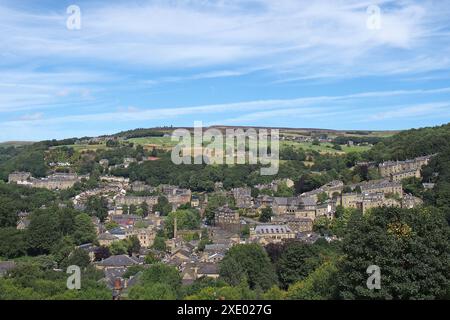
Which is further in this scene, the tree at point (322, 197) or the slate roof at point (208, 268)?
the tree at point (322, 197)

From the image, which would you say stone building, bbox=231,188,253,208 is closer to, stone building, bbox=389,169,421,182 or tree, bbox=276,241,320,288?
stone building, bbox=389,169,421,182

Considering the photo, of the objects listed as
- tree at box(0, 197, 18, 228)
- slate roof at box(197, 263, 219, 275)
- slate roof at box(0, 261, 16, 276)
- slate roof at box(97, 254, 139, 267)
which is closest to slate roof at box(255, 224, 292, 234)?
slate roof at box(97, 254, 139, 267)

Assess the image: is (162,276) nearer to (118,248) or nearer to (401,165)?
(118,248)

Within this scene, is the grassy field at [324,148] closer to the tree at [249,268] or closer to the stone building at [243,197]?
the stone building at [243,197]

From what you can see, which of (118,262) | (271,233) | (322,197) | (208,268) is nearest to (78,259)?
Answer: (118,262)

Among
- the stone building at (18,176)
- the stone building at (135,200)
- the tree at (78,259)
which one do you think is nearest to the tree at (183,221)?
the tree at (78,259)
